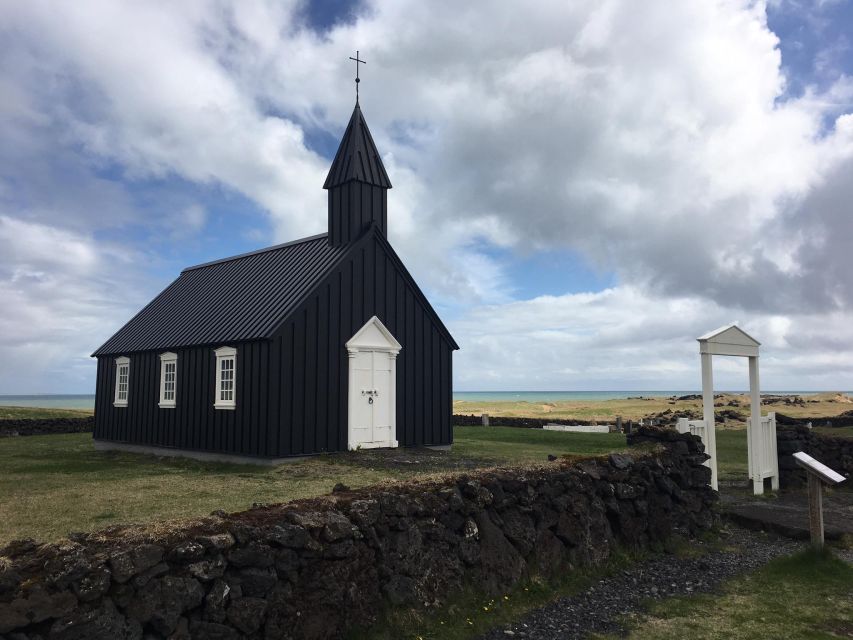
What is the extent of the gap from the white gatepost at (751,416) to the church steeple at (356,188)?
1055 centimetres

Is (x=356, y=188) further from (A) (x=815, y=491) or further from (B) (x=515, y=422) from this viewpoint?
(B) (x=515, y=422)

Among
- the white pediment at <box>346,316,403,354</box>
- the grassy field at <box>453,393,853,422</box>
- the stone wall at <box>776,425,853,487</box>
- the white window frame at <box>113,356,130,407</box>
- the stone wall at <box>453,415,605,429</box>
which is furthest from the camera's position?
the grassy field at <box>453,393,853,422</box>

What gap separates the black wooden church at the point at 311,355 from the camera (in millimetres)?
17719

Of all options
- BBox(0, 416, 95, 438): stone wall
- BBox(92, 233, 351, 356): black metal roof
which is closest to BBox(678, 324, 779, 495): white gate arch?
BBox(92, 233, 351, 356): black metal roof

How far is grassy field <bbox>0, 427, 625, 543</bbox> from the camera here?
1018cm

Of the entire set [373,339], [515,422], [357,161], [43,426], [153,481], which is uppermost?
[357,161]

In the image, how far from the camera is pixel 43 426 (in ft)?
112

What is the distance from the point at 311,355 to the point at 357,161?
6.66 meters

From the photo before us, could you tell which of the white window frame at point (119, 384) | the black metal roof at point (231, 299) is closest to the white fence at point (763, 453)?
the black metal roof at point (231, 299)

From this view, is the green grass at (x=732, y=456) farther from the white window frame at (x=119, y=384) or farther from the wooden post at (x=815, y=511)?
the white window frame at (x=119, y=384)

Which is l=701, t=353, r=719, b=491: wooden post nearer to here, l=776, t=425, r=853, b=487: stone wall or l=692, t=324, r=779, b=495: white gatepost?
l=692, t=324, r=779, b=495: white gatepost

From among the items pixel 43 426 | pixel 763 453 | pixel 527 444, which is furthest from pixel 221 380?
pixel 43 426

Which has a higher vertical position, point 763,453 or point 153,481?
point 763,453

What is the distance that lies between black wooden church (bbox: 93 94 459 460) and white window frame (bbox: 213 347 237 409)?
0.03 m
